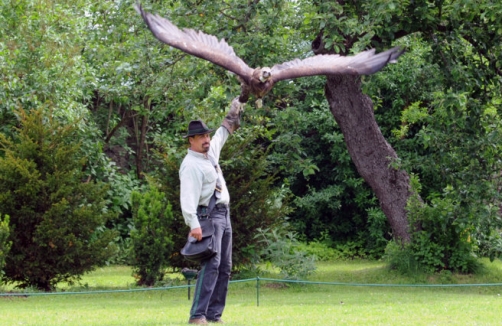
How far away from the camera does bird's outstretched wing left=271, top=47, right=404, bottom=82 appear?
823cm

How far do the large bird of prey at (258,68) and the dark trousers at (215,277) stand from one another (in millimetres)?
1301

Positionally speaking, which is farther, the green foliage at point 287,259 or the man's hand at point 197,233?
the green foliage at point 287,259

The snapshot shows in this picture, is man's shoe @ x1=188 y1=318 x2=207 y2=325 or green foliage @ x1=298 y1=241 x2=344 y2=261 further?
green foliage @ x1=298 y1=241 x2=344 y2=261

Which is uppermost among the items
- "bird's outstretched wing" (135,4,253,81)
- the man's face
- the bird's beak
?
"bird's outstretched wing" (135,4,253,81)

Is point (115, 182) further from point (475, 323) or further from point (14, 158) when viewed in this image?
point (475, 323)

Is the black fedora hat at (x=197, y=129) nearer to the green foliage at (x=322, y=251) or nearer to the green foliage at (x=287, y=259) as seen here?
the green foliage at (x=287, y=259)

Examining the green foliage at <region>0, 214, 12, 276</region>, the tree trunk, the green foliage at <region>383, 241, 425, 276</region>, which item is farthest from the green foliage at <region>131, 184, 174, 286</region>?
the green foliage at <region>383, 241, 425, 276</region>

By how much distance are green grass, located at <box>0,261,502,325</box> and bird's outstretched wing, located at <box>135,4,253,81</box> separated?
8.41 ft

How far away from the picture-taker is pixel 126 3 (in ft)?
51.6

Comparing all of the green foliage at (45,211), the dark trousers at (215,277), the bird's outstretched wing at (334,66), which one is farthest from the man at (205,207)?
the green foliage at (45,211)

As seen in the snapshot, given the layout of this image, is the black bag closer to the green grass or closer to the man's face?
the man's face

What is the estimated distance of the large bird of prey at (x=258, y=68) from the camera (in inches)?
320

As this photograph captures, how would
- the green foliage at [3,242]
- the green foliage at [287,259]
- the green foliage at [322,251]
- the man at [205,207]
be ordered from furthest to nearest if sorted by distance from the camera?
the green foliage at [322,251], the green foliage at [287,259], the green foliage at [3,242], the man at [205,207]

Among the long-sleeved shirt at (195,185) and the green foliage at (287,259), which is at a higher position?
the long-sleeved shirt at (195,185)
